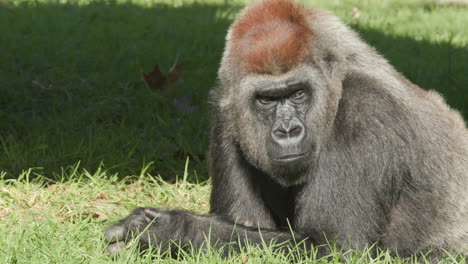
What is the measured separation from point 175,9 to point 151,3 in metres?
0.59

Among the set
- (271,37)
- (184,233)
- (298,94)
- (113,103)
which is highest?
(271,37)

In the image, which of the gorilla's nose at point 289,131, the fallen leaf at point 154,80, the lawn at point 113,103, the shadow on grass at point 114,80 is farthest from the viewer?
the fallen leaf at point 154,80

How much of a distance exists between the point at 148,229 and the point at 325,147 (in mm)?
1130

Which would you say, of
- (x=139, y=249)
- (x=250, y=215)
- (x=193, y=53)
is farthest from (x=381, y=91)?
(x=193, y=53)

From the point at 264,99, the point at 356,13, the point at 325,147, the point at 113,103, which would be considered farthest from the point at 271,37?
the point at 356,13

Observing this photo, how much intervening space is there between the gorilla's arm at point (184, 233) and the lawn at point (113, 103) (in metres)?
0.10

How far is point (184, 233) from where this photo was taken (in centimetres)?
448

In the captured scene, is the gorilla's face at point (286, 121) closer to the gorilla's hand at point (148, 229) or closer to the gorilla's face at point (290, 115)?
the gorilla's face at point (290, 115)

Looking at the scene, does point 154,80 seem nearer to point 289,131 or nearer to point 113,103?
point 113,103

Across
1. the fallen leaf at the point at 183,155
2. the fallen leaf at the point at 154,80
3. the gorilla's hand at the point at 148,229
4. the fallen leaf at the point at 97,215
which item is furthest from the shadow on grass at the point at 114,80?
the gorilla's hand at the point at 148,229

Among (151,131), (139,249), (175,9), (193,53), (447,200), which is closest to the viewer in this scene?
(139,249)

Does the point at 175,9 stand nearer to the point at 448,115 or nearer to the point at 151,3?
the point at 151,3

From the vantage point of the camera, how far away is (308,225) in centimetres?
440

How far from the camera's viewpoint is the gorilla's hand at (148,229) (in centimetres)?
441
